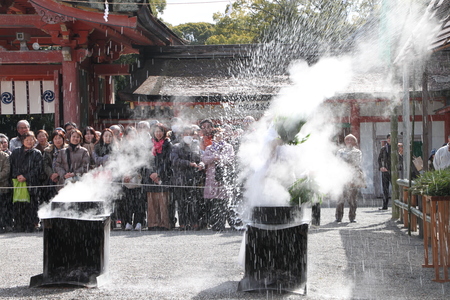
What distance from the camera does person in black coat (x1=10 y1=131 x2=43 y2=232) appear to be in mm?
9531

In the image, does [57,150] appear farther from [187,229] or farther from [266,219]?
[266,219]

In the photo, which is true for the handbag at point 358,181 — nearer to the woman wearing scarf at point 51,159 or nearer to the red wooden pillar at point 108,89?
the woman wearing scarf at point 51,159

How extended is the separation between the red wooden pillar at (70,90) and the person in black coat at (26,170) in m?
4.01

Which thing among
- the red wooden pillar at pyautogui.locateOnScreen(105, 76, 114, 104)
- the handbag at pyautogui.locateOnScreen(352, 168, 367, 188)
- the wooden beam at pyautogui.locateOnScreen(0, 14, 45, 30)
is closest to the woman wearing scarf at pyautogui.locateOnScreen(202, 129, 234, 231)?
the handbag at pyautogui.locateOnScreen(352, 168, 367, 188)

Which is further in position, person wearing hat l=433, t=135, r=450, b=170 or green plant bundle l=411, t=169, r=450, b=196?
person wearing hat l=433, t=135, r=450, b=170

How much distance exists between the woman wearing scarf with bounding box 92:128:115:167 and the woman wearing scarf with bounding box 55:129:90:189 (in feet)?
0.55

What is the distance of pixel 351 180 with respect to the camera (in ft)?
33.1

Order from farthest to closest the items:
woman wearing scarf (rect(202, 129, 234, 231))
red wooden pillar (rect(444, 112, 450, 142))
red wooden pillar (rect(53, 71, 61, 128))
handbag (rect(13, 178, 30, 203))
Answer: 1. red wooden pillar (rect(444, 112, 450, 142))
2. red wooden pillar (rect(53, 71, 61, 128))
3. handbag (rect(13, 178, 30, 203))
4. woman wearing scarf (rect(202, 129, 234, 231))

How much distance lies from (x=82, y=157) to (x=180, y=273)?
161 inches

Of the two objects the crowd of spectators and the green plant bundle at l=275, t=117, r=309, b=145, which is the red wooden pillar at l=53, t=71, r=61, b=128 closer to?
the crowd of spectators

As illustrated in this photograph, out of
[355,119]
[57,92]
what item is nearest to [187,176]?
[57,92]

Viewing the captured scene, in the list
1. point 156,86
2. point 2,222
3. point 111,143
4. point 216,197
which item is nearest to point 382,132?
point 156,86

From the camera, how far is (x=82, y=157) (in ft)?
29.8

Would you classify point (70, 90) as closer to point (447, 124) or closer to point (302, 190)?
point (302, 190)
